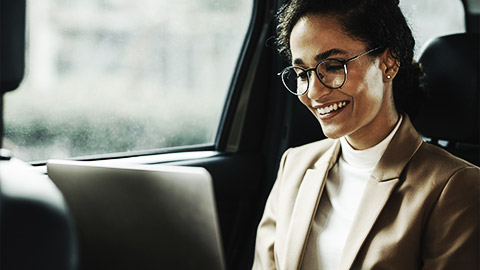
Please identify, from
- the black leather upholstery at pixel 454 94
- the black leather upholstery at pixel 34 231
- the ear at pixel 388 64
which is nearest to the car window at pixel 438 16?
the black leather upholstery at pixel 454 94

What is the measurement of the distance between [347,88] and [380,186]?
0.27m

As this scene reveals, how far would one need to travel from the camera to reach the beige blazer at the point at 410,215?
1.23 m

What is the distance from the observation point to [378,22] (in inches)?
55.6

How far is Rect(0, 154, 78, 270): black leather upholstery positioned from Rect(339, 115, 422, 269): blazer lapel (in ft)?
2.68

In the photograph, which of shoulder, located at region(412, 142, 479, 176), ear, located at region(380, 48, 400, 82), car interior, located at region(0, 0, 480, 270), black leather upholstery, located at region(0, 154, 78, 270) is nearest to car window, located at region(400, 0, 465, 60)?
car interior, located at region(0, 0, 480, 270)

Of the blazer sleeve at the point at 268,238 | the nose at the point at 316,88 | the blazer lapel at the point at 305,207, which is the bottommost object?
the blazer sleeve at the point at 268,238

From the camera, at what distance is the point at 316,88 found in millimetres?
1411

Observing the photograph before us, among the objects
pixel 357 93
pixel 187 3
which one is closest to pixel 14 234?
pixel 357 93

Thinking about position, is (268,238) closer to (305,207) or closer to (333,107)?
(305,207)

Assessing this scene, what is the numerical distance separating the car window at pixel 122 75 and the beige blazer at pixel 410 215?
2.69 ft

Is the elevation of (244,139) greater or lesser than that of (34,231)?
lesser

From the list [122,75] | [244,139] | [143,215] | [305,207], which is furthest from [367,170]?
[122,75]

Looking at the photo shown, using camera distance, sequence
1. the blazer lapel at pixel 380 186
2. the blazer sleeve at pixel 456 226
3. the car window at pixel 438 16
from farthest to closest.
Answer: the car window at pixel 438 16
the blazer lapel at pixel 380 186
the blazer sleeve at pixel 456 226

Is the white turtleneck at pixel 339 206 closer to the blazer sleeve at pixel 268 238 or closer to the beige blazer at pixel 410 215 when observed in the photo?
the beige blazer at pixel 410 215
